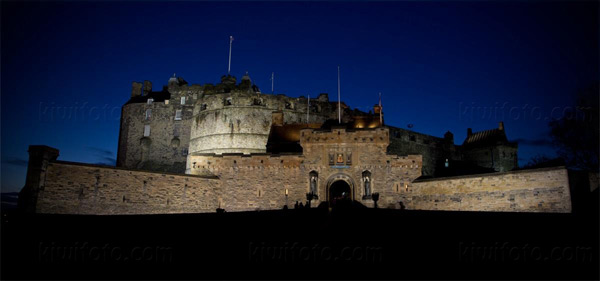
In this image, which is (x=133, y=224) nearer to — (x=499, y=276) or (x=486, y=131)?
(x=499, y=276)

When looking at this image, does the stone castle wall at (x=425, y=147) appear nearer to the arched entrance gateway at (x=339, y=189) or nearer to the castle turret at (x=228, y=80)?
the arched entrance gateway at (x=339, y=189)

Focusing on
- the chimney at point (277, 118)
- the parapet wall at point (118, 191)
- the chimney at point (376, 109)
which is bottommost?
the parapet wall at point (118, 191)

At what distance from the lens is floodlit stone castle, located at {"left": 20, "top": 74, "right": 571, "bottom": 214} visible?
20.1 meters

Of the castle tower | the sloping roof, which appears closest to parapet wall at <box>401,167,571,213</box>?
the castle tower

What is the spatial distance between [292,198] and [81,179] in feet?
40.9

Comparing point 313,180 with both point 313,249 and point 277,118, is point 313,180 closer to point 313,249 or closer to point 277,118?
point 277,118

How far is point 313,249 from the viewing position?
402 inches

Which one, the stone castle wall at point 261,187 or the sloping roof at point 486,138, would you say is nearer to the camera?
the stone castle wall at point 261,187

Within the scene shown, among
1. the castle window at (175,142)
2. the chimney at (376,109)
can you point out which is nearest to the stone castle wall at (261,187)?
the castle window at (175,142)

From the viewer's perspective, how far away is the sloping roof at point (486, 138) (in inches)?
1873

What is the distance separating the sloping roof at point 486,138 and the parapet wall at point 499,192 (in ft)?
89.2

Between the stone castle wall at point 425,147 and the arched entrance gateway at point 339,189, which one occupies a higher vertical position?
the stone castle wall at point 425,147

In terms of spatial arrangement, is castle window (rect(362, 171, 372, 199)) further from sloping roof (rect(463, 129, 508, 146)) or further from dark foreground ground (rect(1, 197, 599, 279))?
sloping roof (rect(463, 129, 508, 146))

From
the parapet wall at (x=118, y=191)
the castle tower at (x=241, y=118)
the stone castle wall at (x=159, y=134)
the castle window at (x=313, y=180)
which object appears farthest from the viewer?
the stone castle wall at (x=159, y=134)
